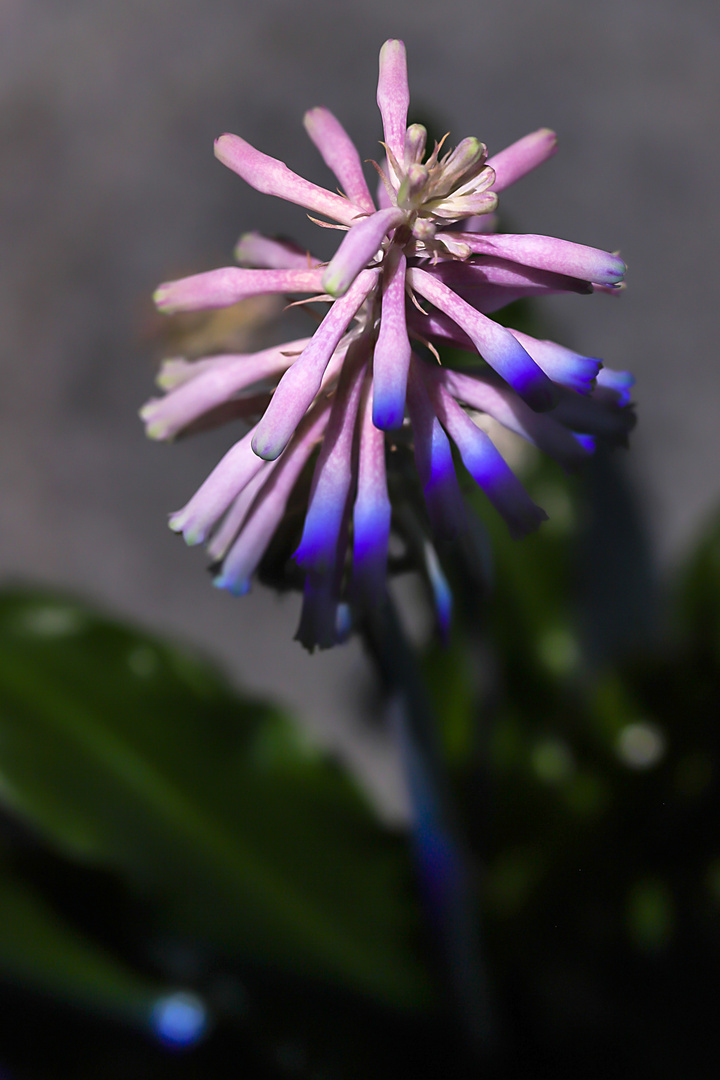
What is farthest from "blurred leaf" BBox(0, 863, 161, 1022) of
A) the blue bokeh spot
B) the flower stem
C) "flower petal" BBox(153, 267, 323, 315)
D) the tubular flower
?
"flower petal" BBox(153, 267, 323, 315)

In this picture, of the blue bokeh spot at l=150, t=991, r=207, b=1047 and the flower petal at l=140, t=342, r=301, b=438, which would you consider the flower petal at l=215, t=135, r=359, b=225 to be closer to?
the flower petal at l=140, t=342, r=301, b=438

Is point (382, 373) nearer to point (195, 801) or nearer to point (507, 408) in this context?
point (507, 408)

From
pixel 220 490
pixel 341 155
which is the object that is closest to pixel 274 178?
pixel 341 155

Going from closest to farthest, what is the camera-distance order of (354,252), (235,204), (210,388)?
1. (354,252)
2. (210,388)
3. (235,204)

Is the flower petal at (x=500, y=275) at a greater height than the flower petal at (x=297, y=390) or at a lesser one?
greater

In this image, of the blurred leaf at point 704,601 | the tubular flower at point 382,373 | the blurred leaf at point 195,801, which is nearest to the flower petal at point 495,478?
the tubular flower at point 382,373

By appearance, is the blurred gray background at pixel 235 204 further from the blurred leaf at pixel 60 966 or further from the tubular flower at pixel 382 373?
the tubular flower at pixel 382 373
